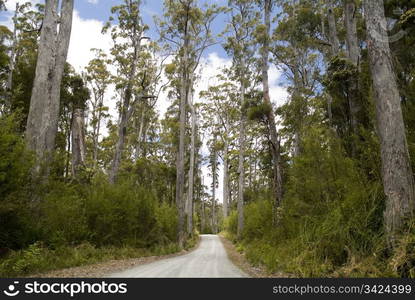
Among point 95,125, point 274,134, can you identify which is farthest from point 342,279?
point 95,125

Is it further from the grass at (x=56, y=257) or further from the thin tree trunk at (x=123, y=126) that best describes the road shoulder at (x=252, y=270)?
the thin tree trunk at (x=123, y=126)

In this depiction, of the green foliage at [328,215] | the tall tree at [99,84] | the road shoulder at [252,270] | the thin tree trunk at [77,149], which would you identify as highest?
the tall tree at [99,84]

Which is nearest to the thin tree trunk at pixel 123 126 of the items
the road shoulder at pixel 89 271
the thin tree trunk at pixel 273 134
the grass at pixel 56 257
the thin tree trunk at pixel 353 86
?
the grass at pixel 56 257

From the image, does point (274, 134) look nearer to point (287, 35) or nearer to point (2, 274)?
point (2, 274)

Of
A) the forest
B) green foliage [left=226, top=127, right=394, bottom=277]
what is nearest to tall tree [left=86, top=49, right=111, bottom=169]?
the forest

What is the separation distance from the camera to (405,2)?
8.85m

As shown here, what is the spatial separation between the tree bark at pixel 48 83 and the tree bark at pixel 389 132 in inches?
306

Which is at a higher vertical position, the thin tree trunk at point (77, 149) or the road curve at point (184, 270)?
the thin tree trunk at point (77, 149)

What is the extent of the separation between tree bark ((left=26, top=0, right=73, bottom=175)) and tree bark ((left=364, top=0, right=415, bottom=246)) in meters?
7.78

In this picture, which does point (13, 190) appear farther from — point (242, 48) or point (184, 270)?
point (242, 48)

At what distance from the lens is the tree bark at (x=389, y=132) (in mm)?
4422

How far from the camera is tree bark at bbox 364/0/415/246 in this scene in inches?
174

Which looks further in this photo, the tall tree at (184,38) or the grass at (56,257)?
the tall tree at (184,38)

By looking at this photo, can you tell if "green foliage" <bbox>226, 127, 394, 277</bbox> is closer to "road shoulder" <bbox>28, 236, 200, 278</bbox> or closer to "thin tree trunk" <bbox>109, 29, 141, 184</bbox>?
"road shoulder" <bbox>28, 236, 200, 278</bbox>
